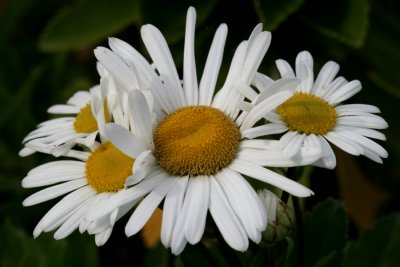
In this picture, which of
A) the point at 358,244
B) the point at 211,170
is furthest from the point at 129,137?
the point at 358,244

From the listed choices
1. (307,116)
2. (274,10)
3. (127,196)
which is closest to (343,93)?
(307,116)

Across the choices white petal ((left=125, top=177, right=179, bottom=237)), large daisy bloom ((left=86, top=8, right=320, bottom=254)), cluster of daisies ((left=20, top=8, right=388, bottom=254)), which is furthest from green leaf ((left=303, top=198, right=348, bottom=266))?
white petal ((left=125, top=177, right=179, bottom=237))

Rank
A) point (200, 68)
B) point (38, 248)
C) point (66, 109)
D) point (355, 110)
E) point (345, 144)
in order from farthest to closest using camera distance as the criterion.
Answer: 1. point (200, 68)
2. point (38, 248)
3. point (66, 109)
4. point (355, 110)
5. point (345, 144)

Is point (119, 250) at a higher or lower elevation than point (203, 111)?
lower

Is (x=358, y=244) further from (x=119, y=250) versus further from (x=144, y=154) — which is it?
(x=119, y=250)

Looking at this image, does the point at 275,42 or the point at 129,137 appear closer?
the point at 129,137

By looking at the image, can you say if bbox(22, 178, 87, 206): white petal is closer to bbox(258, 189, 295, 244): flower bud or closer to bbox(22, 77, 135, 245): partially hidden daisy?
bbox(22, 77, 135, 245): partially hidden daisy

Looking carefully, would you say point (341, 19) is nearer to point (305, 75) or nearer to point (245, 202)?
point (305, 75)
